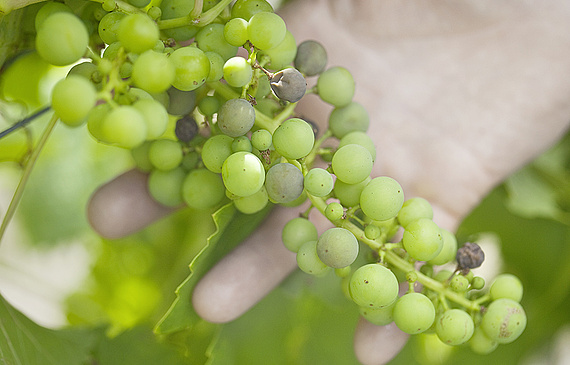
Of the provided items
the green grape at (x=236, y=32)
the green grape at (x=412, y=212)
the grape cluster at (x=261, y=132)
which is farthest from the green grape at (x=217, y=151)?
the green grape at (x=412, y=212)

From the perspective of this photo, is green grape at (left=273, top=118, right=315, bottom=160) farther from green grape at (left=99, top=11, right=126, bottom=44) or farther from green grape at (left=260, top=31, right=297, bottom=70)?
green grape at (left=99, top=11, right=126, bottom=44)

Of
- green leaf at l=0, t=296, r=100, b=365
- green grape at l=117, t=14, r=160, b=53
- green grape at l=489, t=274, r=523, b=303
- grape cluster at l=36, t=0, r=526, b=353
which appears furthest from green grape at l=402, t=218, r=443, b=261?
green leaf at l=0, t=296, r=100, b=365

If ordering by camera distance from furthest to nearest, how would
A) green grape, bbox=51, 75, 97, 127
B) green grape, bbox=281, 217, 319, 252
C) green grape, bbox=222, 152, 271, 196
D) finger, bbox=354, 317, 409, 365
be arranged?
finger, bbox=354, 317, 409, 365 < green grape, bbox=281, 217, 319, 252 < green grape, bbox=222, 152, 271, 196 < green grape, bbox=51, 75, 97, 127

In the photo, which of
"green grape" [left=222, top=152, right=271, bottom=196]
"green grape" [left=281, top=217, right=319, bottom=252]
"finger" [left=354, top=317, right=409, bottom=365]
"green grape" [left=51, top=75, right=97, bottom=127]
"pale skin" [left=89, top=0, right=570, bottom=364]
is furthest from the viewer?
"pale skin" [left=89, top=0, right=570, bottom=364]

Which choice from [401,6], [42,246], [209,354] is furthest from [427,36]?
[42,246]

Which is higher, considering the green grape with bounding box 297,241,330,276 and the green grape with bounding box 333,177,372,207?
the green grape with bounding box 333,177,372,207

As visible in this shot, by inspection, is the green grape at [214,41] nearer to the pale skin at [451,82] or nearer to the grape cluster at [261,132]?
the grape cluster at [261,132]

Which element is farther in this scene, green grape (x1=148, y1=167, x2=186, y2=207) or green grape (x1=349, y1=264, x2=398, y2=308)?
green grape (x1=148, y1=167, x2=186, y2=207)
